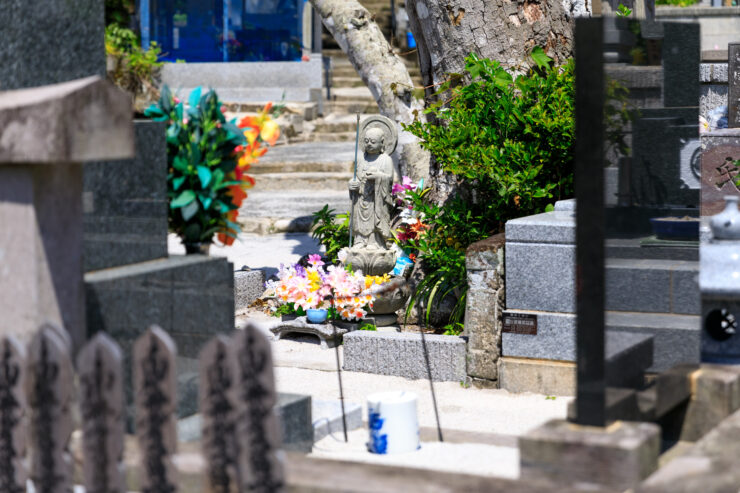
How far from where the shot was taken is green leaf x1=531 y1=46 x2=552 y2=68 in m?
7.57

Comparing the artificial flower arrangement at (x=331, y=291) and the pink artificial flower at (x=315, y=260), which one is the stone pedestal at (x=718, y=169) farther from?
the pink artificial flower at (x=315, y=260)

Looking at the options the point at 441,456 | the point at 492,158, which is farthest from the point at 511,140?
the point at 441,456

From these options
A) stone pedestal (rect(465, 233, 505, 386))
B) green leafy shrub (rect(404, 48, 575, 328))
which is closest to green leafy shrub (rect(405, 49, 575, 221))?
green leafy shrub (rect(404, 48, 575, 328))

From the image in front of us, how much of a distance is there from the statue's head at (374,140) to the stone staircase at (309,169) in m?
4.63

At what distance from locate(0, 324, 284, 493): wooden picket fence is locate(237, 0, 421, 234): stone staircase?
978 centimetres

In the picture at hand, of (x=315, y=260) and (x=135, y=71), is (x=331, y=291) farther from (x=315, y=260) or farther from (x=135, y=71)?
(x=135, y=71)

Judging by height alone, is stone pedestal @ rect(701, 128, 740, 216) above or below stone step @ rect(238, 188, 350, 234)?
above

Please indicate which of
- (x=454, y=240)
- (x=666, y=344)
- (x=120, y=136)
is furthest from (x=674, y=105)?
(x=454, y=240)

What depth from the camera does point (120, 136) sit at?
3.18m

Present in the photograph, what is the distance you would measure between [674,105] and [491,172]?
2.54m

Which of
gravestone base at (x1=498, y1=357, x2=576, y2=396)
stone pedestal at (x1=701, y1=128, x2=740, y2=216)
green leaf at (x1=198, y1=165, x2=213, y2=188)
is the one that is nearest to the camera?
green leaf at (x1=198, y1=165, x2=213, y2=188)

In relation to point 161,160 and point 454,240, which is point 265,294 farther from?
point 161,160

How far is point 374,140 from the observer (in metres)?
8.00

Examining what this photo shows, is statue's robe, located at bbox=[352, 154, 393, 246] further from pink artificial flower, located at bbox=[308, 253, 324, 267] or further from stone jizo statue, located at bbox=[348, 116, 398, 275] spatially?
pink artificial flower, located at bbox=[308, 253, 324, 267]
